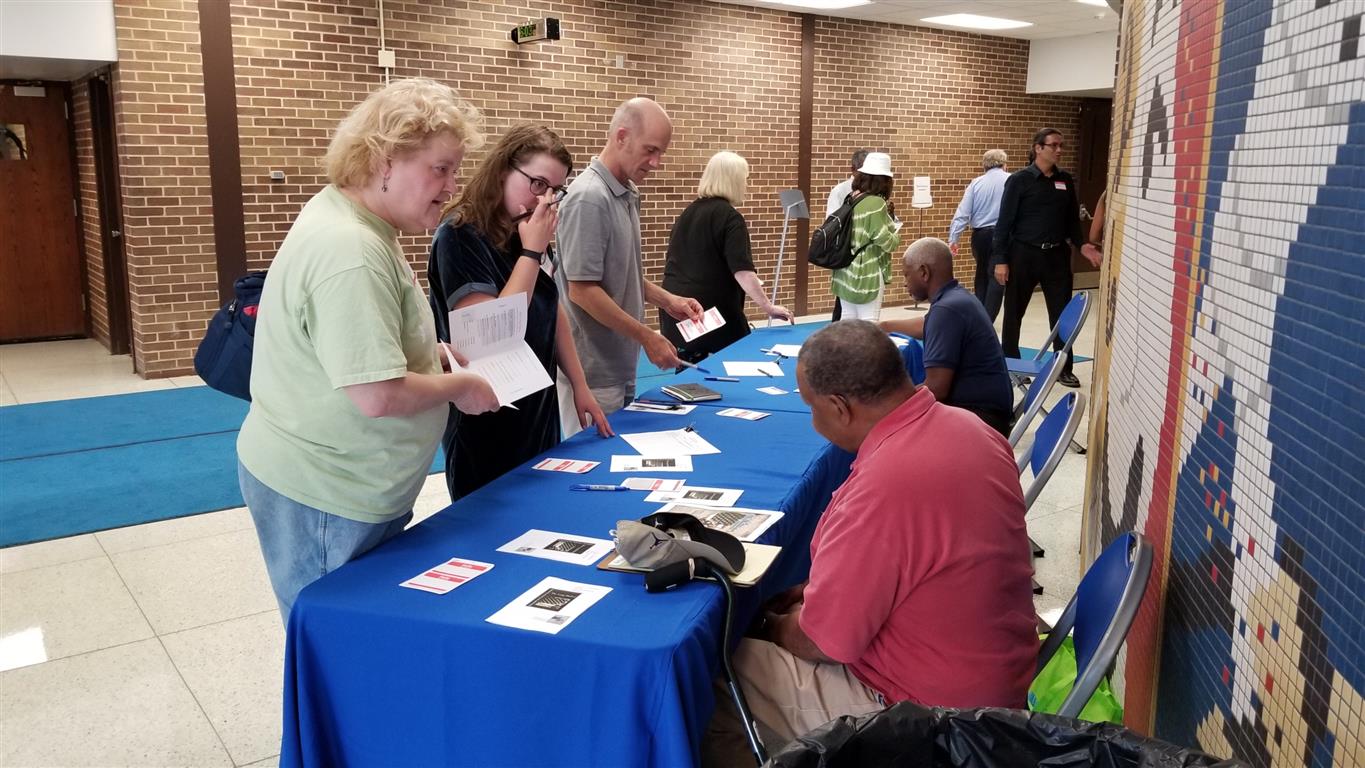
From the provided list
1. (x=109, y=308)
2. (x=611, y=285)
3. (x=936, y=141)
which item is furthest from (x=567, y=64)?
(x=611, y=285)

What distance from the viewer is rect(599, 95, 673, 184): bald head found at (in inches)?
126

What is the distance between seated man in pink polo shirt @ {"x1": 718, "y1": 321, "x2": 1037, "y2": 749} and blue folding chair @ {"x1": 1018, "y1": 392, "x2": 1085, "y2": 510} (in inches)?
41.4

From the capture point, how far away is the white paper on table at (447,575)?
1.74 meters

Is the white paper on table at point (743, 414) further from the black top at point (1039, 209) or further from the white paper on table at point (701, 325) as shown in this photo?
the black top at point (1039, 209)

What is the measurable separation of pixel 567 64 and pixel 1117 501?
6968mm

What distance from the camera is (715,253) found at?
4602mm

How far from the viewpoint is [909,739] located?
129 centimetres

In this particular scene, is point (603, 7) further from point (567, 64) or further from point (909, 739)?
point (909, 739)

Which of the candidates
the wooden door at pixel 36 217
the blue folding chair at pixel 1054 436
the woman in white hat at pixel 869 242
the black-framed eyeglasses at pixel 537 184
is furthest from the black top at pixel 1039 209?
the wooden door at pixel 36 217

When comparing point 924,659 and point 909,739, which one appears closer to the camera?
point 909,739

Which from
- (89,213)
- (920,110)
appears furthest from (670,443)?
(920,110)

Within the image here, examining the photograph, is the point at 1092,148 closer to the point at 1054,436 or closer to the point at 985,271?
the point at 985,271

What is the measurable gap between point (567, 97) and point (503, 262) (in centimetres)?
633

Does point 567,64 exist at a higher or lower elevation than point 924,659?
higher
